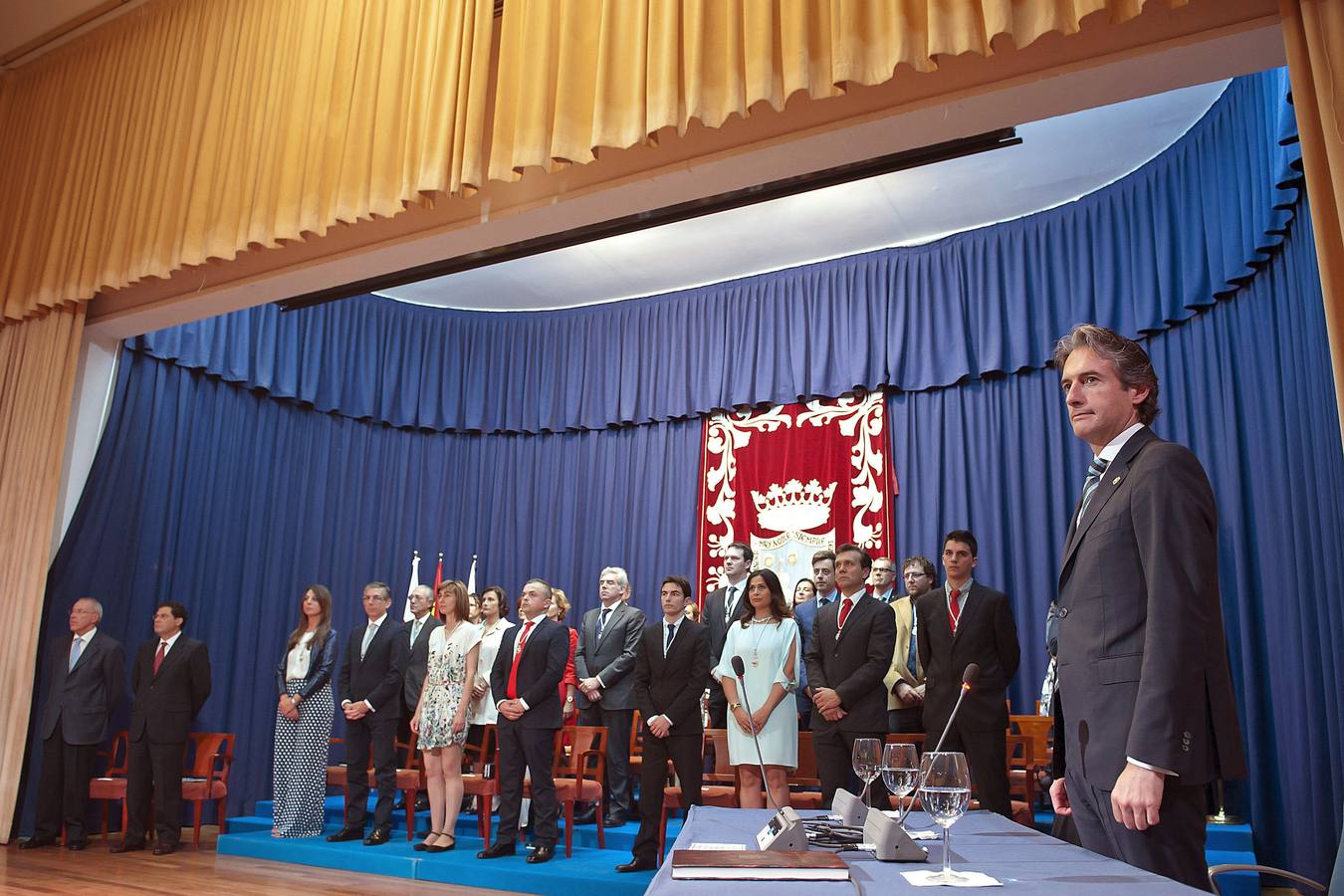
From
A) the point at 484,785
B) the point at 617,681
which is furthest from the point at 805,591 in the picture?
the point at 484,785

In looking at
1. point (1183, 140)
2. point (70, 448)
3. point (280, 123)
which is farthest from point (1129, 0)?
point (70, 448)

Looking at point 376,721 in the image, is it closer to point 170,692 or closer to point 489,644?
point 489,644

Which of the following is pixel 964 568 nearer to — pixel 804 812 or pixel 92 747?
pixel 804 812

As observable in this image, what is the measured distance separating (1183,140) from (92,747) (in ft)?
26.0

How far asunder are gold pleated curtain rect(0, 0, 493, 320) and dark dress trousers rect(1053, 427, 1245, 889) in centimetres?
283

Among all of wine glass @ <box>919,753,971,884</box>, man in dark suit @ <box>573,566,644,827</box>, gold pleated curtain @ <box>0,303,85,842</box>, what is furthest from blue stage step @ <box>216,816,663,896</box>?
wine glass @ <box>919,753,971,884</box>

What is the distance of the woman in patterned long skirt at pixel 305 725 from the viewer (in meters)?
6.29

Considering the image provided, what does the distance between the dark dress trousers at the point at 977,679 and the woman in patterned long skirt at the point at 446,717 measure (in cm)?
252

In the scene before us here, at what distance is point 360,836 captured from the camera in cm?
612

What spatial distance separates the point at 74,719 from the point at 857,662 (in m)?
4.64

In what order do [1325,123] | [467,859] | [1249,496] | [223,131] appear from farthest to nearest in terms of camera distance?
[1249,496], [467,859], [223,131], [1325,123]

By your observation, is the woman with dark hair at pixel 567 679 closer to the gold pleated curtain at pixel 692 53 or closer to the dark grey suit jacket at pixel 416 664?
the dark grey suit jacket at pixel 416 664

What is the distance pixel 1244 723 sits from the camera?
579 cm

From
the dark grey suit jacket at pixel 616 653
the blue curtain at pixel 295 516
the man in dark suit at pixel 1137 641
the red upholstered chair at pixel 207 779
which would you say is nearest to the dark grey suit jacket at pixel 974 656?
the dark grey suit jacket at pixel 616 653
